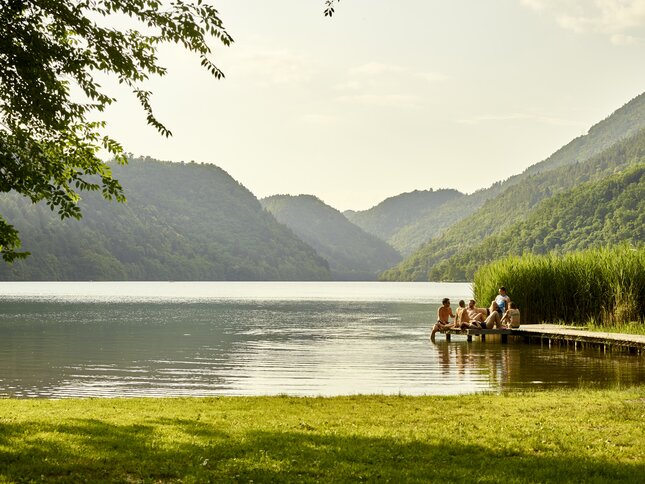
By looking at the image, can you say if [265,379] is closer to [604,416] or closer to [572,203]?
[604,416]

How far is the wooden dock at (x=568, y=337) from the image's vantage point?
26.8 metres

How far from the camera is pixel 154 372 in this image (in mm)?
26938

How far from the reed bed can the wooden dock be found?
5.98 feet

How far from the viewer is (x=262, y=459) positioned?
891cm

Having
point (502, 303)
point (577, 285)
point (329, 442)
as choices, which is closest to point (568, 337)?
point (577, 285)

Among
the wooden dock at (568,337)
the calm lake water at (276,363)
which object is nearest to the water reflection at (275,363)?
the calm lake water at (276,363)

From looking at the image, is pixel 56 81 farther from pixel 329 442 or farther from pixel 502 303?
pixel 502 303

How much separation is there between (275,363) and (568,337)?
38.7 ft

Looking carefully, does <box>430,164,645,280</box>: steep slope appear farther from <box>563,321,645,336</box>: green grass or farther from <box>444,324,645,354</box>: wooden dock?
<box>563,321,645,336</box>: green grass

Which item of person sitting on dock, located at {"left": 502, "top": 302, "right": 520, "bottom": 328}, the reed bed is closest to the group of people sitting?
person sitting on dock, located at {"left": 502, "top": 302, "right": 520, "bottom": 328}

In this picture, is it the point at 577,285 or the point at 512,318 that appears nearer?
the point at 512,318

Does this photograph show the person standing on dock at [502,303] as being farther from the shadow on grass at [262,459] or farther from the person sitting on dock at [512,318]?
the shadow on grass at [262,459]

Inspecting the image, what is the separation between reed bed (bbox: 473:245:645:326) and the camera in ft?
104

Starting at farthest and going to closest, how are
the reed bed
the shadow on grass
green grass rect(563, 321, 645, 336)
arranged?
the reed bed, green grass rect(563, 321, 645, 336), the shadow on grass
